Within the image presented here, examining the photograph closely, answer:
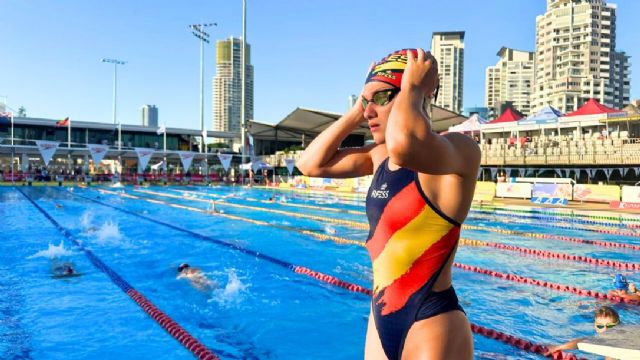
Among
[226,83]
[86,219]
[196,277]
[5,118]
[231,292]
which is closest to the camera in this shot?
[231,292]

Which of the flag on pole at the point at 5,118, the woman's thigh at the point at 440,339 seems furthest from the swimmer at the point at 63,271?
the flag on pole at the point at 5,118

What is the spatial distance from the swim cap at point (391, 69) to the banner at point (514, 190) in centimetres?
2293

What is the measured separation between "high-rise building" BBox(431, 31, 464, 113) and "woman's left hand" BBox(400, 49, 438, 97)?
17723cm

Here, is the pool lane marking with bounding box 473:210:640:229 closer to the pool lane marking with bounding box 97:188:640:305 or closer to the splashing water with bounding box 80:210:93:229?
the pool lane marking with bounding box 97:188:640:305

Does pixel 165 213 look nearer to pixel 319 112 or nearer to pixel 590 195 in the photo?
pixel 590 195

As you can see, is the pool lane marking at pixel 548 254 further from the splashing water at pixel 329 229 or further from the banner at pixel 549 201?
the banner at pixel 549 201

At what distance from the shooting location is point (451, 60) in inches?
6811

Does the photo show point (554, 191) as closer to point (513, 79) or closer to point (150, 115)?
point (513, 79)

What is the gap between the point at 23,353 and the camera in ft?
15.5

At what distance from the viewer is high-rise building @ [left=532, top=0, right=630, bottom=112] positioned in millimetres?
109875

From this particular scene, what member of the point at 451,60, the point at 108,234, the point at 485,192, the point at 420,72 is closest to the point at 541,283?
the point at 420,72

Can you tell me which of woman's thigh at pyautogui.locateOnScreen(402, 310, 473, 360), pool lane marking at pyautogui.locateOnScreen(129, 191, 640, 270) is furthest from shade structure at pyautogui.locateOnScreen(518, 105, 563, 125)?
woman's thigh at pyautogui.locateOnScreen(402, 310, 473, 360)

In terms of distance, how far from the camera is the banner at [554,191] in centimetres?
2097

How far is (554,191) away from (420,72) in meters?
22.2
